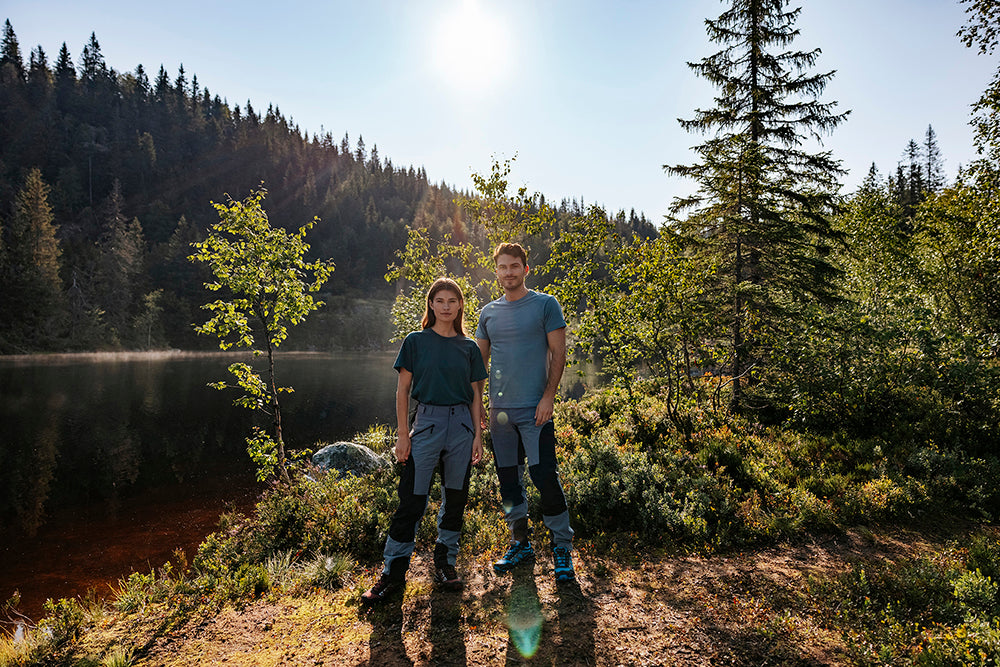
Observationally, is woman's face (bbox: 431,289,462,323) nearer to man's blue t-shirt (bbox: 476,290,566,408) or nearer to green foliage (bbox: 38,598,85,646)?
man's blue t-shirt (bbox: 476,290,566,408)

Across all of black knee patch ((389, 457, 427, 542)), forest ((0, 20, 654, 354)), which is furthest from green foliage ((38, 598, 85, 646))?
forest ((0, 20, 654, 354))

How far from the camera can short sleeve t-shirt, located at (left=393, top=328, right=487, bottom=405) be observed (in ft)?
12.3

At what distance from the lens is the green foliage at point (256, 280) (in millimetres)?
7395

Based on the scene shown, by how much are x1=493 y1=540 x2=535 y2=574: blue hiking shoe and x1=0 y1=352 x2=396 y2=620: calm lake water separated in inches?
254

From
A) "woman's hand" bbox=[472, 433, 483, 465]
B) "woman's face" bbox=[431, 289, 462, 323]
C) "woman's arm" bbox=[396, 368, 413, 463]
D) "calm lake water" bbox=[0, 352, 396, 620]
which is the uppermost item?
"woman's face" bbox=[431, 289, 462, 323]

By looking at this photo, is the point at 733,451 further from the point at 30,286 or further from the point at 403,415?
the point at 30,286

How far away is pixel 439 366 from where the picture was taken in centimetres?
380

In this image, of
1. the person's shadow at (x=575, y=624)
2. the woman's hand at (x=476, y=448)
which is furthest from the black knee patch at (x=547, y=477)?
the person's shadow at (x=575, y=624)

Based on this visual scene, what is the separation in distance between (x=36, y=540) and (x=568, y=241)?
1166 centimetres

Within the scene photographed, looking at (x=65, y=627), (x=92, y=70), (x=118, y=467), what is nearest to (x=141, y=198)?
(x=92, y=70)

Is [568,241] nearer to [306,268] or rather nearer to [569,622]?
[306,268]

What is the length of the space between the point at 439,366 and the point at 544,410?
39.9 inches

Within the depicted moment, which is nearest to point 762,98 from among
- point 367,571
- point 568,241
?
point 568,241

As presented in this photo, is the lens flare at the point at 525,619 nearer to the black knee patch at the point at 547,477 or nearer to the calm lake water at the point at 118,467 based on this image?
the black knee patch at the point at 547,477
